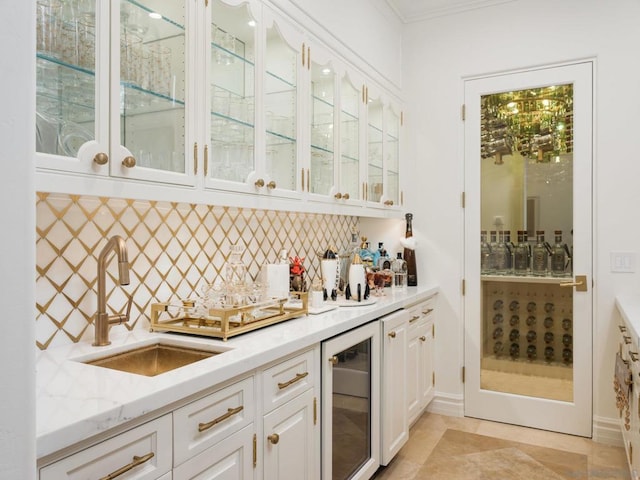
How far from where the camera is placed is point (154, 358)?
1667 millimetres

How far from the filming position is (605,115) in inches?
119

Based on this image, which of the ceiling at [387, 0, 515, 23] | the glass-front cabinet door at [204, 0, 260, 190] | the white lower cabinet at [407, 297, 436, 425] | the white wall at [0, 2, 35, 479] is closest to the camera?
the white wall at [0, 2, 35, 479]

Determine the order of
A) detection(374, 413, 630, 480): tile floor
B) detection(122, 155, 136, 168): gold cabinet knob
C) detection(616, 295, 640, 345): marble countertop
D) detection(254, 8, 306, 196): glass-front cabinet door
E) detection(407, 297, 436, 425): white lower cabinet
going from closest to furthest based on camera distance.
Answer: detection(122, 155, 136, 168): gold cabinet knob, detection(616, 295, 640, 345): marble countertop, detection(254, 8, 306, 196): glass-front cabinet door, detection(374, 413, 630, 480): tile floor, detection(407, 297, 436, 425): white lower cabinet

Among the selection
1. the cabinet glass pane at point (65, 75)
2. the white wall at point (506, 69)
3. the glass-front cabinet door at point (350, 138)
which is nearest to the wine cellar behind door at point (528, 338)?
the white wall at point (506, 69)

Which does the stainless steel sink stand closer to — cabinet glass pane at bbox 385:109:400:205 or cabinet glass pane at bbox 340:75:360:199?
cabinet glass pane at bbox 340:75:360:199

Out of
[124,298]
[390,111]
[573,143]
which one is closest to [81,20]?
[124,298]

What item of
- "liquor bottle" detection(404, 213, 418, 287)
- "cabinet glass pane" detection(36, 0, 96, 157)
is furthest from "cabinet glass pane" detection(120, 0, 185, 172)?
"liquor bottle" detection(404, 213, 418, 287)

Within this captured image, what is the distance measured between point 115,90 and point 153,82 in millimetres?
192

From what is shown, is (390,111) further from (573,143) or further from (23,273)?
(23,273)

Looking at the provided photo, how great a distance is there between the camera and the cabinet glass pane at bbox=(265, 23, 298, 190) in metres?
2.04

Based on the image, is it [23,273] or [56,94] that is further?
[56,94]

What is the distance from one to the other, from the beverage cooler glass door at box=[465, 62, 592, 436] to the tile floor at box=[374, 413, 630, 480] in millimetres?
137

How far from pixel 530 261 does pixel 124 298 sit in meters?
2.64

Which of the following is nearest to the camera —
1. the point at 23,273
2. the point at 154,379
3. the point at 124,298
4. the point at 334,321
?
the point at 23,273
